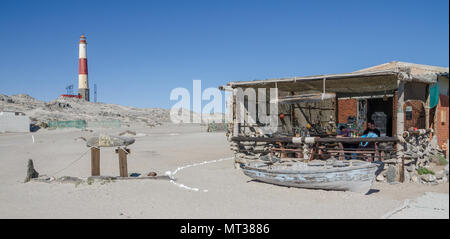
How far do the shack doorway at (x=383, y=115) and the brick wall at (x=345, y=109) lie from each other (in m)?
0.79

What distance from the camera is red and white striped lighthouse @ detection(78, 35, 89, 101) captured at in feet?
185

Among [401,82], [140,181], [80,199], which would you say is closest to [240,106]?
[140,181]

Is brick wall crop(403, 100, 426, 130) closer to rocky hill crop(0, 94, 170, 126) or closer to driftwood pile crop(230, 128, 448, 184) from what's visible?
driftwood pile crop(230, 128, 448, 184)

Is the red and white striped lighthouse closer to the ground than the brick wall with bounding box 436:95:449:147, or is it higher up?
higher up

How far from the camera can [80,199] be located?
870 cm

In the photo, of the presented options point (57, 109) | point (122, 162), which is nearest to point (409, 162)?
point (122, 162)

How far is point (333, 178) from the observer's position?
28.2ft

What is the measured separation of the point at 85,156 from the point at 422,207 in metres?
14.8

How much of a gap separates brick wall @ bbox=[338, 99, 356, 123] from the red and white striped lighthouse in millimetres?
48984

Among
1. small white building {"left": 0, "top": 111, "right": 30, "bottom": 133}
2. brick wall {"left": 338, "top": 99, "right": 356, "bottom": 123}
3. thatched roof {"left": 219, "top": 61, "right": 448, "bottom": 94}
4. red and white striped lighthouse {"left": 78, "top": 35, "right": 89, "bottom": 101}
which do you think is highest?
red and white striped lighthouse {"left": 78, "top": 35, "right": 89, "bottom": 101}

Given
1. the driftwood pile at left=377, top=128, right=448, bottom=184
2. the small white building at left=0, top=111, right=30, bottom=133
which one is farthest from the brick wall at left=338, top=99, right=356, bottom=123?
the small white building at left=0, top=111, right=30, bottom=133

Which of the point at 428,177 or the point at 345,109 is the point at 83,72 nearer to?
the point at 345,109

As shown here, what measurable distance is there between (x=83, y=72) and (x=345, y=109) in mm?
50792
